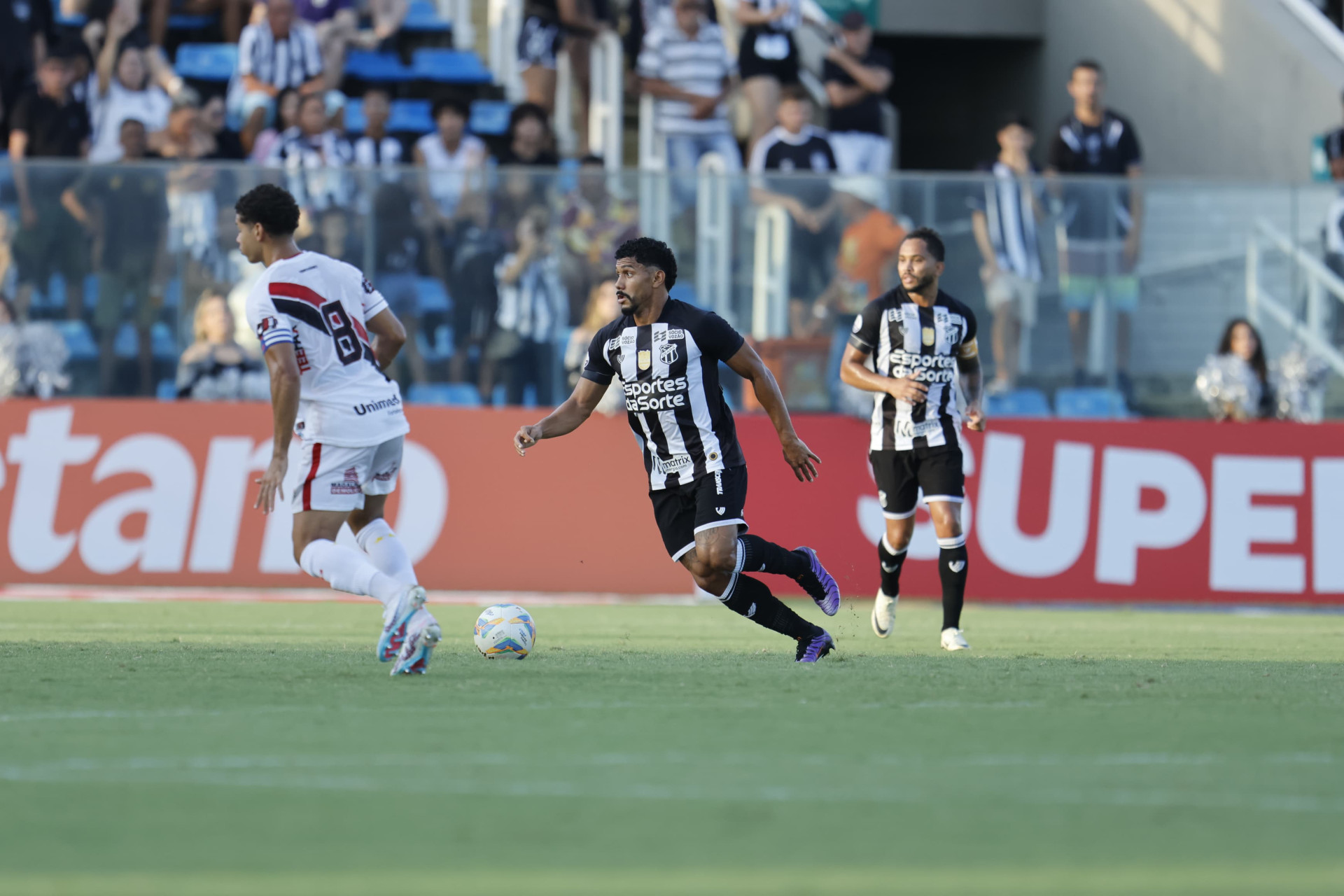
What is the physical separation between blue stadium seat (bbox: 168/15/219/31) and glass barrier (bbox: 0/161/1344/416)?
5.30m

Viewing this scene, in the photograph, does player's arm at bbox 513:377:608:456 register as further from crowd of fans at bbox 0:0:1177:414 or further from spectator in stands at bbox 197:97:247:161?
spectator in stands at bbox 197:97:247:161

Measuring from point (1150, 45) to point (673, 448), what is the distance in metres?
16.0

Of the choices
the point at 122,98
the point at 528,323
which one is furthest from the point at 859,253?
the point at 122,98

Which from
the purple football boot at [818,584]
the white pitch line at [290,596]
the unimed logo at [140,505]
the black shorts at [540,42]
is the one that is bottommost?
the white pitch line at [290,596]

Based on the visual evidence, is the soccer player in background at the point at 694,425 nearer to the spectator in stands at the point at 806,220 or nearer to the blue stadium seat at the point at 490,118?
the spectator in stands at the point at 806,220

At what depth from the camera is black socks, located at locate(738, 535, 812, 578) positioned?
8625mm

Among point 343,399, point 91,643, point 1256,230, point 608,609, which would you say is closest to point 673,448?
point 343,399

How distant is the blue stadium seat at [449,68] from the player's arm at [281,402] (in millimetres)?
12583

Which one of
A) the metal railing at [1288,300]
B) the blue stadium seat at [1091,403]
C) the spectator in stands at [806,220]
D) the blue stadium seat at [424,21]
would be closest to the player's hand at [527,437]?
the spectator in stands at [806,220]

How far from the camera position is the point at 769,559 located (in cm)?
869

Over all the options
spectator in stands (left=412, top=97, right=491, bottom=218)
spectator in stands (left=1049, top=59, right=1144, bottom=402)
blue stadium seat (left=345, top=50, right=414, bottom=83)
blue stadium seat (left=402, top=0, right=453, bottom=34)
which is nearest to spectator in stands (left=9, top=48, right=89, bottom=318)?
spectator in stands (left=412, top=97, right=491, bottom=218)

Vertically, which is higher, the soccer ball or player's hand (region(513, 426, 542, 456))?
player's hand (region(513, 426, 542, 456))

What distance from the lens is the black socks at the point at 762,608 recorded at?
343 inches

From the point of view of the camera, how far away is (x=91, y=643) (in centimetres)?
978
